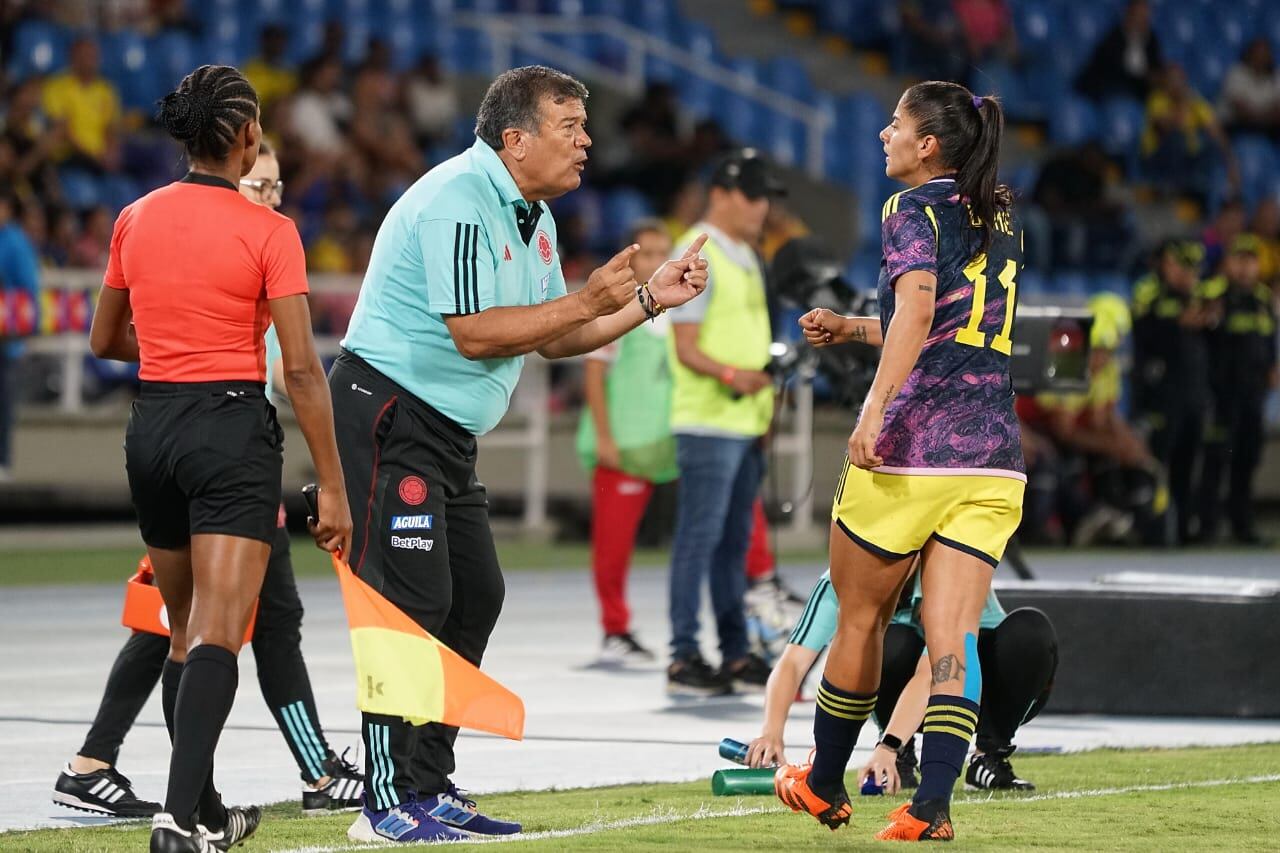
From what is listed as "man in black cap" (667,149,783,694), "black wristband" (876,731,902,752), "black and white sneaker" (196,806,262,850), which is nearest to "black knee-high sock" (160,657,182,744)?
"black and white sneaker" (196,806,262,850)

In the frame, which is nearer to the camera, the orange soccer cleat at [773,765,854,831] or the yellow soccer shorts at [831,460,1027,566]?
the yellow soccer shorts at [831,460,1027,566]

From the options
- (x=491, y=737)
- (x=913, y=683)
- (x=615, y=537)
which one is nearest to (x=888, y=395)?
(x=913, y=683)

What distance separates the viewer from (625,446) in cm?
1086

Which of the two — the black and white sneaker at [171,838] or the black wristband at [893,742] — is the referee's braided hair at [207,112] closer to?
the black and white sneaker at [171,838]

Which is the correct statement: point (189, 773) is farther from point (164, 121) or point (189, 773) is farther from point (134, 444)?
point (164, 121)

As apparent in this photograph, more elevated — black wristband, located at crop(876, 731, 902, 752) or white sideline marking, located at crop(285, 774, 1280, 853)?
black wristband, located at crop(876, 731, 902, 752)

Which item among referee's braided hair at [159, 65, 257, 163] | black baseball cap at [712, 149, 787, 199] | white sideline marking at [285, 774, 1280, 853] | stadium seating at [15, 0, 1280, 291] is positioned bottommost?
white sideline marking at [285, 774, 1280, 853]

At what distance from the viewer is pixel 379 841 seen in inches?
227

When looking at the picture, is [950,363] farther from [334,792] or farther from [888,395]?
[334,792]

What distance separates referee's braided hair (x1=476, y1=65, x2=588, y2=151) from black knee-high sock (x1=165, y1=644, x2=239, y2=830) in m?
1.55

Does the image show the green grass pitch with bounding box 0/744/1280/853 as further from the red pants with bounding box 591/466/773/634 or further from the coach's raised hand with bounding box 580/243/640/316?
the red pants with bounding box 591/466/773/634

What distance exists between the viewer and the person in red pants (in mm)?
10773

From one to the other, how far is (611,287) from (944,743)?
4.70 feet

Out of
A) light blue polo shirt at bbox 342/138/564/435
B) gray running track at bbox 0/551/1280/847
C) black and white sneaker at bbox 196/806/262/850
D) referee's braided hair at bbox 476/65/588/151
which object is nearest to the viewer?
black and white sneaker at bbox 196/806/262/850
